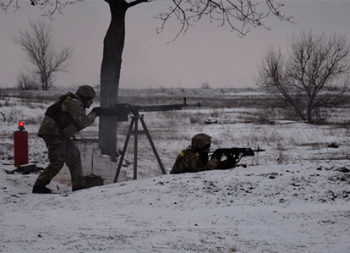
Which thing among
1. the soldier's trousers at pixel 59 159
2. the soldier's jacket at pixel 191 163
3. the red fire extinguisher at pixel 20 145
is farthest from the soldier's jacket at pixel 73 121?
the red fire extinguisher at pixel 20 145

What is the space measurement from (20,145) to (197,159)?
4049mm

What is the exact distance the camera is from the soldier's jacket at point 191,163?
6293mm

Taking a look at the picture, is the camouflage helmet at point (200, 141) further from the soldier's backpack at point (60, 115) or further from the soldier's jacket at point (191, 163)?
the soldier's backpack at point (60, 115)

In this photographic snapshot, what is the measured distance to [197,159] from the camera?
631 cm

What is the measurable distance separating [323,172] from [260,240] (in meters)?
2.39

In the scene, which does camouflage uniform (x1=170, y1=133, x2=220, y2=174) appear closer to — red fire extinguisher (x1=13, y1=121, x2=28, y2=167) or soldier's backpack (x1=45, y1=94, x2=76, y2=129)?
soldier's backpack (x1=45, y1=94, x2=76, y2=129)

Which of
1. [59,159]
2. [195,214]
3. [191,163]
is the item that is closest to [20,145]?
[59,159]

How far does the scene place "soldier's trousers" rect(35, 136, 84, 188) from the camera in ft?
21.1

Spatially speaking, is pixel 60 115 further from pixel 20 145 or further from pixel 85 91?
pixel 20 145

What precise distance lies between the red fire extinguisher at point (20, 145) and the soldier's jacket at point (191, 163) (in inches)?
140

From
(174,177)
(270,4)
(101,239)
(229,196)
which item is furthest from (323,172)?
(270,4)

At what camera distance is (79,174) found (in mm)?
6805

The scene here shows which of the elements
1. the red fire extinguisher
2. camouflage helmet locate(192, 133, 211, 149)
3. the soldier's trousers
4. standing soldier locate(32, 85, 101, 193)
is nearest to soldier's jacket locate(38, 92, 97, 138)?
standing soldier locate(32, 85, 101, 193)

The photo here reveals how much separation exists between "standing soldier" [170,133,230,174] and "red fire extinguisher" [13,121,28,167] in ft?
11.6
